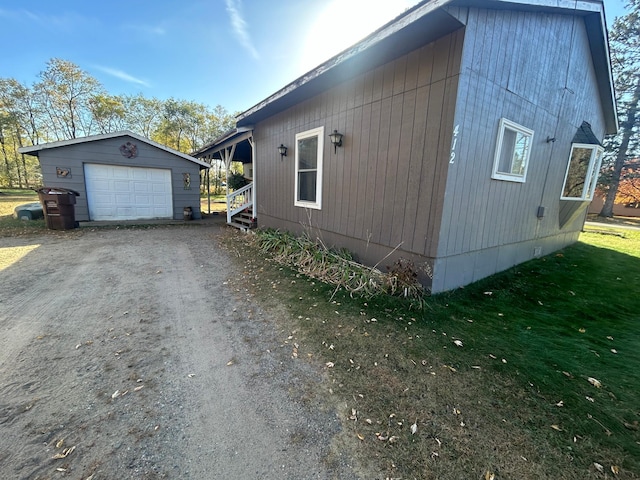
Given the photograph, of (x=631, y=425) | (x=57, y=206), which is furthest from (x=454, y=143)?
(x=57, y=206)

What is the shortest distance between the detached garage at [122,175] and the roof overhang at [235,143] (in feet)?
3.50

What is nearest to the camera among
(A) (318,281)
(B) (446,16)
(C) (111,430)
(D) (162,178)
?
(C) (111,430)

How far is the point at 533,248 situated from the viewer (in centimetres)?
584

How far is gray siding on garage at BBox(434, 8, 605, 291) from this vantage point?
3.46 metres

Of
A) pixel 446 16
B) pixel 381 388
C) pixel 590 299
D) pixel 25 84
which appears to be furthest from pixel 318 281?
pixel 25 84

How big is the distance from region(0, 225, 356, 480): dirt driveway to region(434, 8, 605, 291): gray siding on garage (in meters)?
2.72

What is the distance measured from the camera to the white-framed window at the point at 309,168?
5.49 metres

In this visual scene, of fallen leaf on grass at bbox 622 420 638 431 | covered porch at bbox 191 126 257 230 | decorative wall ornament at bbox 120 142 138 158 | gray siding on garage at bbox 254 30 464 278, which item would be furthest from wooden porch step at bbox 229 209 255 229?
fallen leaf on grass at bbox 622 420 638 431

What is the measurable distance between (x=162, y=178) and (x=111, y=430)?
10498mm

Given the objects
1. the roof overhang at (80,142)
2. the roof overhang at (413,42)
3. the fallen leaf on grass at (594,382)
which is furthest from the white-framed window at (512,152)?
the roof overhang at (80,142)

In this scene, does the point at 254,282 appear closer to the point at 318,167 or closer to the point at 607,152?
the point at 318,167

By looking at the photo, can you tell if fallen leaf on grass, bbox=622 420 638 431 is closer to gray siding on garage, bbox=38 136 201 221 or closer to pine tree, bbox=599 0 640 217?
gray siding on garage, bbox=38 136 201 221

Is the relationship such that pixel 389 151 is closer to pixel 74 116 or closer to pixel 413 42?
pixel 413 42

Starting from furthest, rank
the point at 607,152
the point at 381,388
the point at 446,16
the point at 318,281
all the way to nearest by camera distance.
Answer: the point at 607,152 < the point at 318,281 < the point at 446,16 < the point at 381,388
